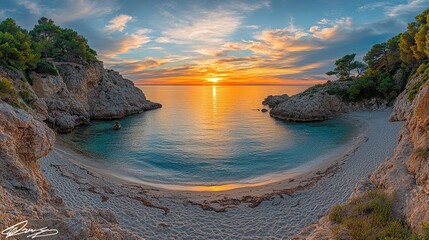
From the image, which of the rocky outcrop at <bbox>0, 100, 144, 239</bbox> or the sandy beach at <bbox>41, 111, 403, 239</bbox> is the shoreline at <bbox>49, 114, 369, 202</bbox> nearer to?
the sandy beach at <bbox>41, 111, 403, 239</bbox>

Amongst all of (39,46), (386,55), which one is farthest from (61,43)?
(386,55)

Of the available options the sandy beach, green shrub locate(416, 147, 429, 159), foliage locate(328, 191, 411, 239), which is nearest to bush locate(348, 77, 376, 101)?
the sandy beach

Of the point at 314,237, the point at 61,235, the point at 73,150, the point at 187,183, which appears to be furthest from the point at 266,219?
the point at 73,150

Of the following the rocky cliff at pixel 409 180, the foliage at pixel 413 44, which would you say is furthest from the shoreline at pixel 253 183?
the foliage at pixel 413 44

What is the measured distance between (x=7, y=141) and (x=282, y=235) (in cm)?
1128

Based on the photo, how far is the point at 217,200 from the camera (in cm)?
1711

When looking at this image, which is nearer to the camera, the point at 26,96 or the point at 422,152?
the point at 422,152

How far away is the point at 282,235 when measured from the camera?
12195 millimetres

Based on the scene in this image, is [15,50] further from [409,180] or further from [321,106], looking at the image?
[321,106]

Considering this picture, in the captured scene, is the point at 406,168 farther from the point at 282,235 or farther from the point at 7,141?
the point at 7,141

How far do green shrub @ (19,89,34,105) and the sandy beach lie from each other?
14416 mm

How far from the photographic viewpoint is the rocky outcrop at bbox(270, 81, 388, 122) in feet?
181

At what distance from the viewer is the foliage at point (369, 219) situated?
748 centimetres
